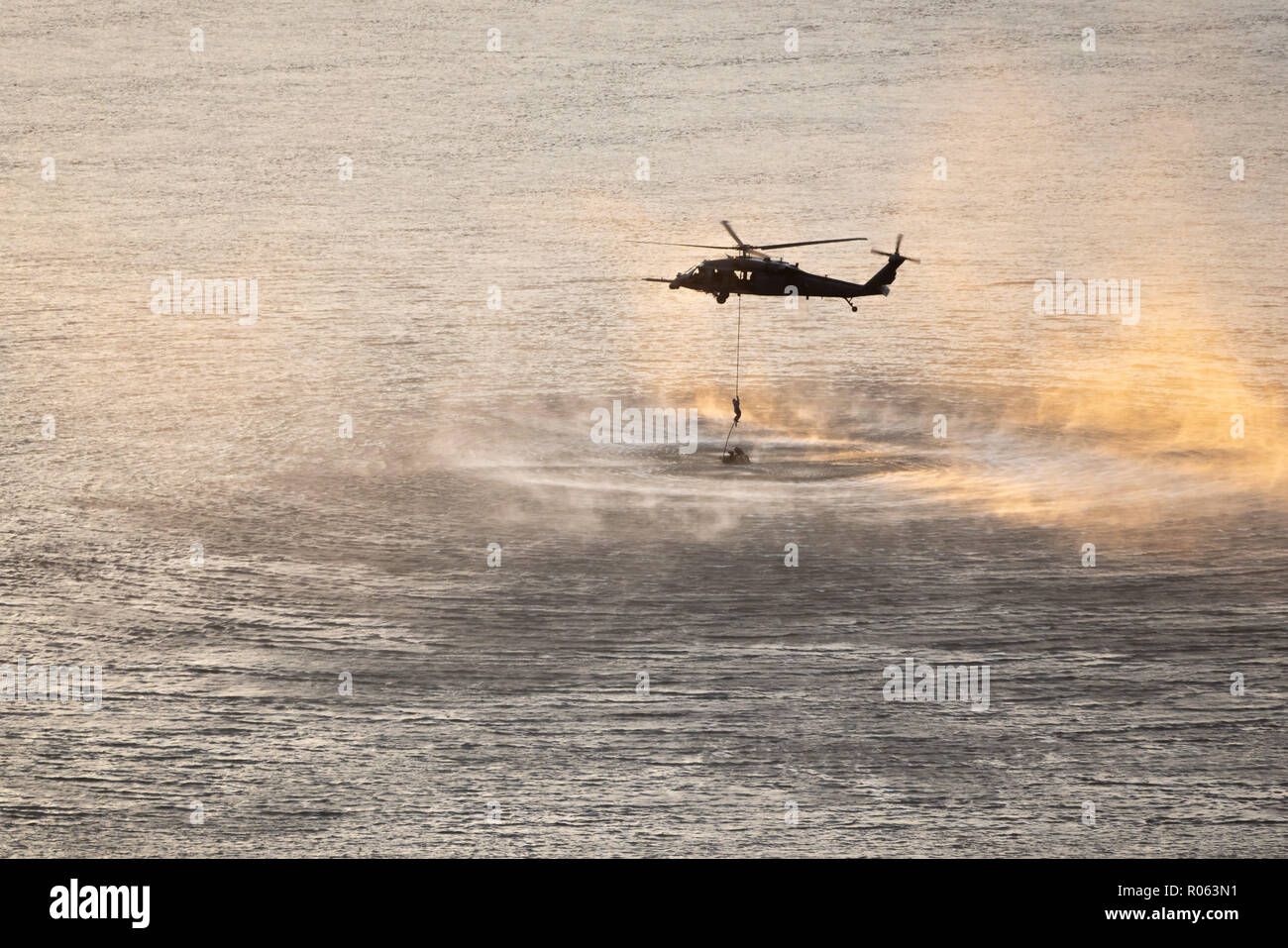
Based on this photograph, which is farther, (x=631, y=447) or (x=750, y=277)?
(x=631, y=447)

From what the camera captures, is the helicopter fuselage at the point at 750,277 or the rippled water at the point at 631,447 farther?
the helicopter fuselage at the point at 750,277

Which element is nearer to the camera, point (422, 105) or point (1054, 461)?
point (1054, 461)

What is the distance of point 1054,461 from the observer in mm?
42344

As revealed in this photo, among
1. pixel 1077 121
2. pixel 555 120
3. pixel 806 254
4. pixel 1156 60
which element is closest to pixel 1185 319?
pixel 806 254

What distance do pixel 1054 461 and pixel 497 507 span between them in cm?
1477

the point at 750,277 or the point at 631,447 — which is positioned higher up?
the point at 750,277

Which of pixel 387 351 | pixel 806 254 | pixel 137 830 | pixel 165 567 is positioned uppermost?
pixel 806 254

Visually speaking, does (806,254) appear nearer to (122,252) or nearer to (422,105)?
(422,105)

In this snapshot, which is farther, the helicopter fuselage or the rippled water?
the helicopter fuselage

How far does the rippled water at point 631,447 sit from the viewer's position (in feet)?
82.3

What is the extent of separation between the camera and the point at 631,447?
44188 mm

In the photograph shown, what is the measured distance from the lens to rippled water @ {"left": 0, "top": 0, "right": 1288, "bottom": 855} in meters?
25.1

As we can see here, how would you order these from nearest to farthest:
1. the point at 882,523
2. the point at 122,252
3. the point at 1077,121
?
the point at 882,523
the point at 122,252
the point at 1077,121

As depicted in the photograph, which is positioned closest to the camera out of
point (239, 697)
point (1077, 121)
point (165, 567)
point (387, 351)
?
point (239, 697)
